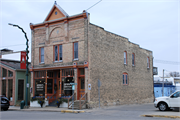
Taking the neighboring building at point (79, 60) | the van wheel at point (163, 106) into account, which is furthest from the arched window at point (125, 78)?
the van wheel at point (163, 106)

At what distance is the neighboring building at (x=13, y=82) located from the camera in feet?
A: 87.8

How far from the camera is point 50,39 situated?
82.0 feet

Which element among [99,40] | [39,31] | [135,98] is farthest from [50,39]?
[135,98]

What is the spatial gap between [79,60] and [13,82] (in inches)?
390

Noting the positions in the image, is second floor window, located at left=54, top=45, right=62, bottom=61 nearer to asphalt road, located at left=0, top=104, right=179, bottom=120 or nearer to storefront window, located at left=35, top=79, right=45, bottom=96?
storefront window, located at left=35, top=79, right=45, bottom=96

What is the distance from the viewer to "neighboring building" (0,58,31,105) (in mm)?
26750

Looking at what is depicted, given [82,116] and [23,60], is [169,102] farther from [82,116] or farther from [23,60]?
[23,60]

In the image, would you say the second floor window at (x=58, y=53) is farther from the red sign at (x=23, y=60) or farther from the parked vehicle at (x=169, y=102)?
the parked vehicle at (x=169, y=102)

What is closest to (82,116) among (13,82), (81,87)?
(81,87)

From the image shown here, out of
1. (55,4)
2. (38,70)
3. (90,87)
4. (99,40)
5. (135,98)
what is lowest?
(135,98)

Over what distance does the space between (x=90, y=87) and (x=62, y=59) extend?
4880mm

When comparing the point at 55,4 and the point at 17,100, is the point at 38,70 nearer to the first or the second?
the point at 17,100

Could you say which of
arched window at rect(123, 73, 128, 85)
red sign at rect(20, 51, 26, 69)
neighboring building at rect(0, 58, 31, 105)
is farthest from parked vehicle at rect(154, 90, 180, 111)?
neighboring building at rect(0, 58, 31, 105)

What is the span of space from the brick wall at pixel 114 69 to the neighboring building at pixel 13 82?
1028cm
